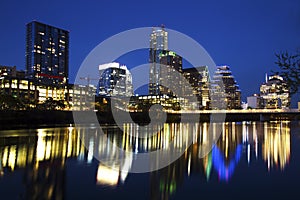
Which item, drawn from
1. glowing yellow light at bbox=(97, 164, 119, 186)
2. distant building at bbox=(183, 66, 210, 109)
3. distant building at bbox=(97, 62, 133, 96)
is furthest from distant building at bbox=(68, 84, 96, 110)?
glowing yellow light at bbox=(97, 164, 119, 186)

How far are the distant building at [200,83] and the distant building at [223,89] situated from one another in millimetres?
5303

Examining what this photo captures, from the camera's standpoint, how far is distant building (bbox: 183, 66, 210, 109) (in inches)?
6452

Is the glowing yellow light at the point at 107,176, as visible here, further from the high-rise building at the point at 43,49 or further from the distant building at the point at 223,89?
the high-rise building at the point at 43,49

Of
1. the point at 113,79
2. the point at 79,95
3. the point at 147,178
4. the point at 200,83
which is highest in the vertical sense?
the point at 113,79

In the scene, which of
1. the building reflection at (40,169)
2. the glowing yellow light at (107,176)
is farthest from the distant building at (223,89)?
the glowing yellow light at (107,176)

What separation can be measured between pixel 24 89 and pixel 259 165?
356 feet

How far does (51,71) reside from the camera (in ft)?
604

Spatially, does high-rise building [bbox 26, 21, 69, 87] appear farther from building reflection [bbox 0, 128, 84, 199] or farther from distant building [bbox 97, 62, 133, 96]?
building reflection [bbox 0, 128, 84, 199]

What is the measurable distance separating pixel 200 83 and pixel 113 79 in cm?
5878

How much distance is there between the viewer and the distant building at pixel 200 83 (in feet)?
538

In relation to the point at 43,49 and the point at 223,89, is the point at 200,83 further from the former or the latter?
the point at 43,49

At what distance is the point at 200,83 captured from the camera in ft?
577

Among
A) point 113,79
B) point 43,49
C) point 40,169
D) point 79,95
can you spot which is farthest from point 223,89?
point 40,169

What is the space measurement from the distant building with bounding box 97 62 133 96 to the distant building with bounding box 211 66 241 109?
54326 mm
